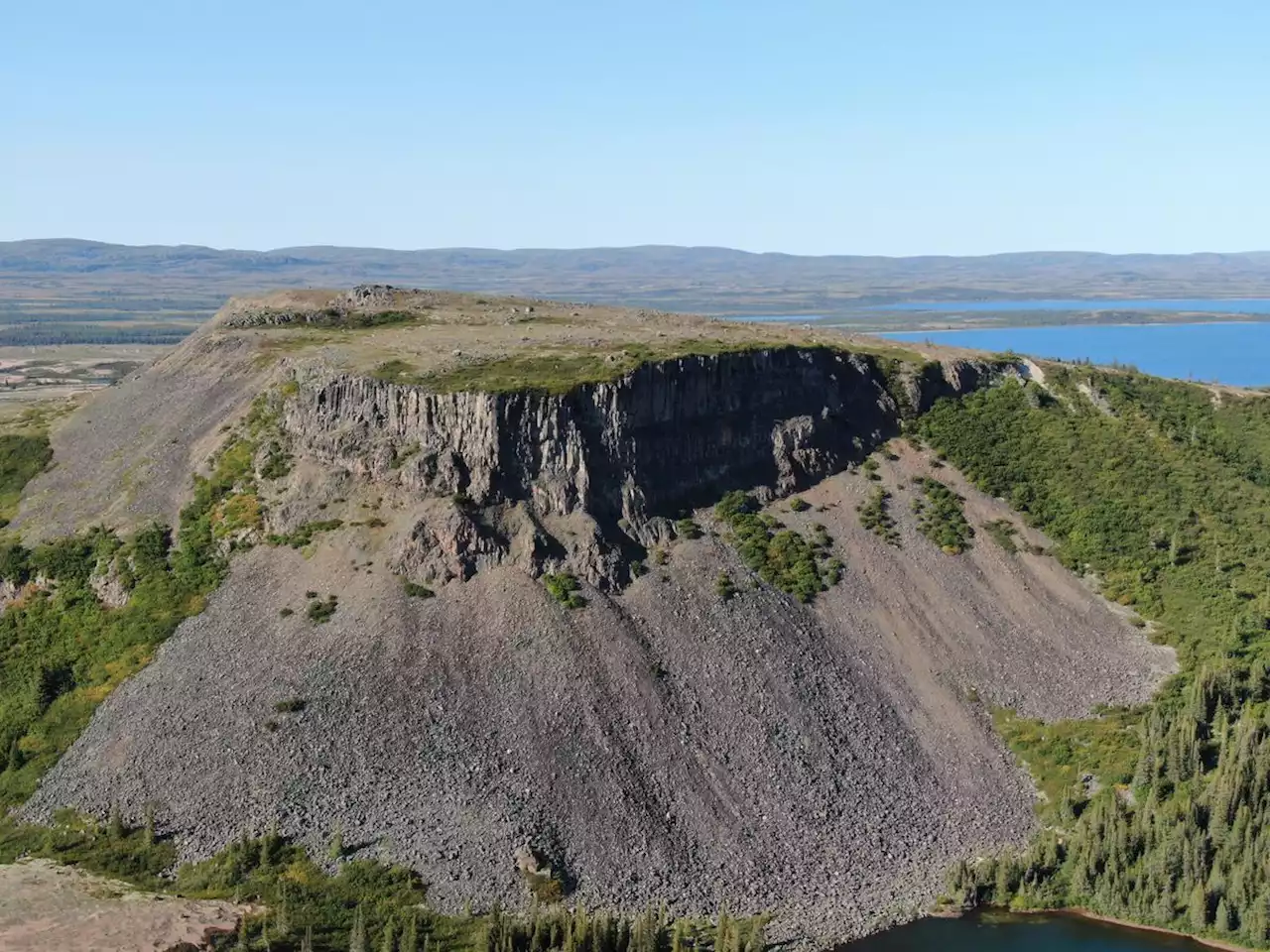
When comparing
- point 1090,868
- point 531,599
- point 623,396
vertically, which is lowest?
point 1090,868

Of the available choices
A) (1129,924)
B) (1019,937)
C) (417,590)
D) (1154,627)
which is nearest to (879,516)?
(1154,627)

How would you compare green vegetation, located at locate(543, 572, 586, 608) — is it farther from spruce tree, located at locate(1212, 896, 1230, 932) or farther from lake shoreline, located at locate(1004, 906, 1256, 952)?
spruce tree, located at locate(1212, 896, 1230, 932)

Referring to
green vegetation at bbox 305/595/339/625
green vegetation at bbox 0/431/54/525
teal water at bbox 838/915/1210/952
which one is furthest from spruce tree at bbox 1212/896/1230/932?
green vegetation at bbox 0/431/54/525

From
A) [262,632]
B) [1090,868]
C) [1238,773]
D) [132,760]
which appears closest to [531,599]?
[262,632]

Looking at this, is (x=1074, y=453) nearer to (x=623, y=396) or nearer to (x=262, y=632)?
(x=623, y=396)

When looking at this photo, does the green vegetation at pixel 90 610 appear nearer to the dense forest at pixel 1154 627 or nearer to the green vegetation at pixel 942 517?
the green vegetation at pixel 942 517

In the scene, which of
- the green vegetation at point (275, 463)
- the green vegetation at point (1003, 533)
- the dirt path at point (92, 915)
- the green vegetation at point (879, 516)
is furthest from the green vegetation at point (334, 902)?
the green vegetation at point (1003, 533)
